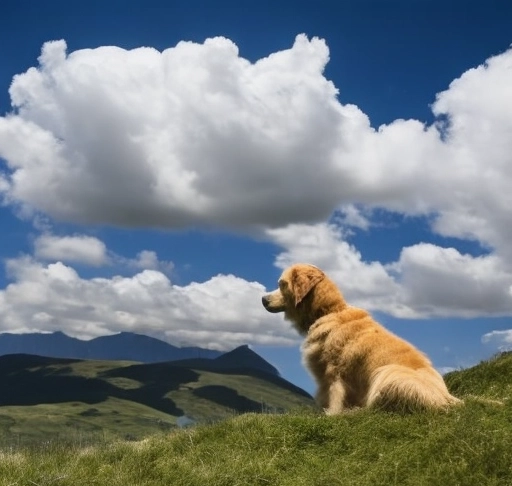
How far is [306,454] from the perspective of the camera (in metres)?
10.6

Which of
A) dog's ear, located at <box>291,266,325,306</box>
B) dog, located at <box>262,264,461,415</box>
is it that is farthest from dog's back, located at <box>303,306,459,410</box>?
dog's ear, located at <box>291,266,325,306</box>

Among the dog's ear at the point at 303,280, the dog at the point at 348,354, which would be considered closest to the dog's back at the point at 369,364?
the dog at the point at 348,354

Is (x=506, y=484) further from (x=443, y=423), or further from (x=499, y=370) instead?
(x=499, y=370)

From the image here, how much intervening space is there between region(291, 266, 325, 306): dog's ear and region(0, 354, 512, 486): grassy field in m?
2.60

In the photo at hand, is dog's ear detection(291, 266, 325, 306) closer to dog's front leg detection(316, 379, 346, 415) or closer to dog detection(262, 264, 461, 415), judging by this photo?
dog detection(262, 264, 461, 415)

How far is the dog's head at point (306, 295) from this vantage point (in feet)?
45.6

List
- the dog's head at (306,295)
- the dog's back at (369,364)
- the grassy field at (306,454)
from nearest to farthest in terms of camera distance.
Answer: the grassy field at (306,454)
the dog's back at (369,364)
the dog's head at (306,295)

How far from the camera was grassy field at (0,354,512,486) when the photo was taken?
29.4 ft

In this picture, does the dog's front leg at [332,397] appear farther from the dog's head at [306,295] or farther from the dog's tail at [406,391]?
the dog's head at [306,295]

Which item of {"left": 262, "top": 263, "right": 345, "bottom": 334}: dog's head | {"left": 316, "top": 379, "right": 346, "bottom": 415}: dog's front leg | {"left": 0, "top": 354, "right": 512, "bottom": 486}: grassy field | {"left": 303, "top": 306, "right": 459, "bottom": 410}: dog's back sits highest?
{"left": 262, "top": 263, "right": 345, "bottom": 334}: dog's head

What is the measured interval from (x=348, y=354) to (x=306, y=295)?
1.90 metres

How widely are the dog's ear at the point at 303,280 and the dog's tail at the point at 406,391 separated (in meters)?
2.90

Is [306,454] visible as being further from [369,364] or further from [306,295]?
[306,295]

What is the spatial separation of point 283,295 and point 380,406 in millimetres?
3902
